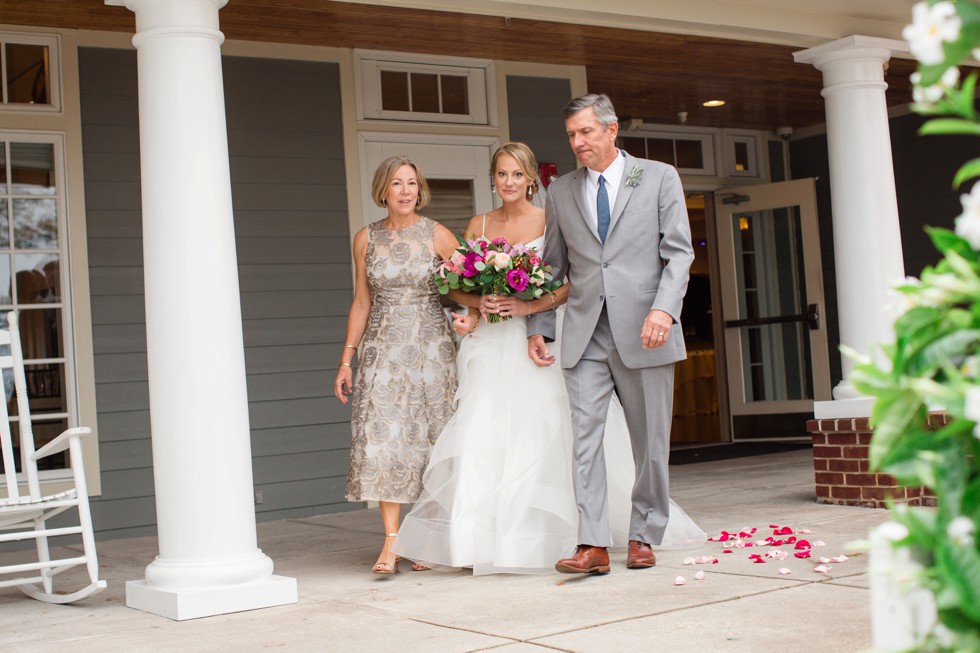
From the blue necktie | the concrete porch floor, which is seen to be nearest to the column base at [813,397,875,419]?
the concrete porch floor

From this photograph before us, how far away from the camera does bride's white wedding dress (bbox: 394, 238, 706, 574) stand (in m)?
4.09

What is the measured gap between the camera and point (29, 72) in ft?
19.9

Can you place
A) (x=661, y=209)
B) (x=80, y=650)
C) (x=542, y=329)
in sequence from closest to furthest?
(x=80, y=650) → (x=661, y=209) → (x=542, y=329)

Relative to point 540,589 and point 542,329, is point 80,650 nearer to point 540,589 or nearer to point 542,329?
point 540,589

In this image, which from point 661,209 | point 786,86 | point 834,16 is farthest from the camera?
point 786,86

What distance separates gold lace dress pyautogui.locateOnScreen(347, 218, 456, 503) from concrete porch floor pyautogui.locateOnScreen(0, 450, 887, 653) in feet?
1.36

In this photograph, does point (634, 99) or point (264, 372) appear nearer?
point (264, 372)

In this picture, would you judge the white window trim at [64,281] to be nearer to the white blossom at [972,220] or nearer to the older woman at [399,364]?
the older woman at [399,364]

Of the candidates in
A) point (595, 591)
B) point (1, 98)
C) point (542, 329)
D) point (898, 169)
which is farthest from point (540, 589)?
point (898, 169)

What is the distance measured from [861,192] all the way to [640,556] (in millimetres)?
2741

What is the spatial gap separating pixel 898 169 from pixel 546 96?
365 cm

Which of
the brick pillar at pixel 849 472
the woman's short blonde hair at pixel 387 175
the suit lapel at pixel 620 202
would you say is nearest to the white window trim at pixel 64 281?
the woman's short blonde hair at pixel 387 175

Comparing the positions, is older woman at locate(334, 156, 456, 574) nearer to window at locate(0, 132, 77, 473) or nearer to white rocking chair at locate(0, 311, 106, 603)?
white rocking chair at locate(0, 311, 106, 603)

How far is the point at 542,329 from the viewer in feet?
14.2
